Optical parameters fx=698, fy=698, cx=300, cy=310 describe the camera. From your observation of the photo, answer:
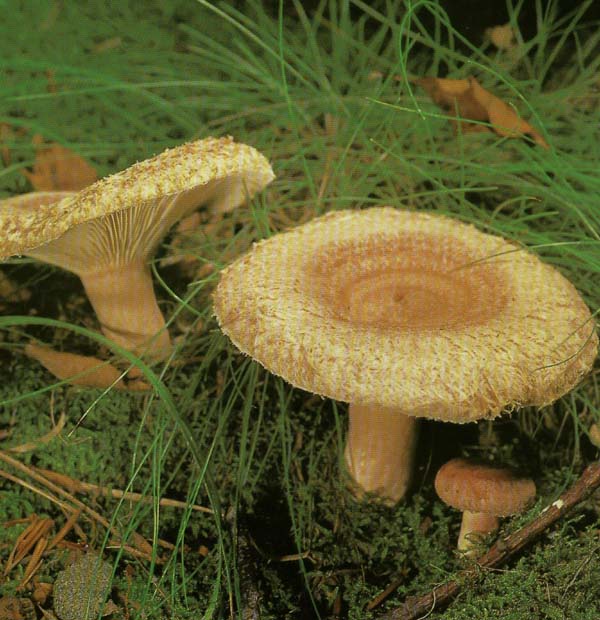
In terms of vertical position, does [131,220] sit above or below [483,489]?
above

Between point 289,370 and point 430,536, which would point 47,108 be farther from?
point 430,536

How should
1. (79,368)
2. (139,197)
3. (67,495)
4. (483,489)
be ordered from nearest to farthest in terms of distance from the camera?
1. (139,197)
2. (483,489)
3. (67,495)
4. (79,368)

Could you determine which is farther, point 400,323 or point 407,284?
point 407,284

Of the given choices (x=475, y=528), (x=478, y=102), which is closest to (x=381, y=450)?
(x=475, y=528)

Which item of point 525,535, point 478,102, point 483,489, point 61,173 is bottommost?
point 525,535

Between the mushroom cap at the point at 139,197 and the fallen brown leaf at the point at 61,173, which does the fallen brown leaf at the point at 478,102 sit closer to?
the mushroom cap at the point at 139,197

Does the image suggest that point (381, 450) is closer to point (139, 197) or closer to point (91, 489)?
point (91, 489)

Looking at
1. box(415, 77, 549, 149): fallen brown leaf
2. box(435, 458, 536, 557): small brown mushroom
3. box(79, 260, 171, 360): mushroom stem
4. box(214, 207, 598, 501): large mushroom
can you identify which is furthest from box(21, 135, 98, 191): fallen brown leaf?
box(435, 458, 536, 557): small brown mushroom

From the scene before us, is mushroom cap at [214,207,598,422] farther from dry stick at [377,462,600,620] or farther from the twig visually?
the twig
